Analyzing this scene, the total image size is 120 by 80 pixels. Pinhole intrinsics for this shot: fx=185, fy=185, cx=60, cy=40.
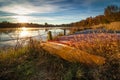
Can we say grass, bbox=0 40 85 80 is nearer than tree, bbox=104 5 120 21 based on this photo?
Yes

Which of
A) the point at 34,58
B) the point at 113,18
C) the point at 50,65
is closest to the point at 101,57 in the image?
the point at 50,65

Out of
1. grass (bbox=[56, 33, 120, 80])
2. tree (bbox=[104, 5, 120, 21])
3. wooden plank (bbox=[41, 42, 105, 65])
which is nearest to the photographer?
grass (bbox=[56, 33, 120, 80])

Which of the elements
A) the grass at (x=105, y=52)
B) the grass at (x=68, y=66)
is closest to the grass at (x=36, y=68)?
the grass at (x=68, y=66)

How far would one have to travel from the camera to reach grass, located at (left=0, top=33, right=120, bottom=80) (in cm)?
420

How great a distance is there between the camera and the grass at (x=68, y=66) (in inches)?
165

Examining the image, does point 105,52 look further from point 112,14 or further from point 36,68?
point 112,14

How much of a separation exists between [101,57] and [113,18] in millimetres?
35878

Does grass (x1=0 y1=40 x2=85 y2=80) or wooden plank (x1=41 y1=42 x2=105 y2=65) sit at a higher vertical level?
wooden plank (x1=41 y1=42 x2=105 y2=65)

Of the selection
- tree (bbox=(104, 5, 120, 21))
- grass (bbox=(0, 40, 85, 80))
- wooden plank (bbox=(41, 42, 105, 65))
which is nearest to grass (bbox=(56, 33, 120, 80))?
wooden plank (bbox=(41, 42, 105, 65))

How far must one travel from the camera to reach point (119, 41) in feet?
16.4

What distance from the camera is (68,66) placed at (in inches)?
189

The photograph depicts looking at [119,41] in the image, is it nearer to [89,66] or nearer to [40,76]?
[89,66]

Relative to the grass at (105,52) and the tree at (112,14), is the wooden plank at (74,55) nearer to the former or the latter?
the grass at (105,52)

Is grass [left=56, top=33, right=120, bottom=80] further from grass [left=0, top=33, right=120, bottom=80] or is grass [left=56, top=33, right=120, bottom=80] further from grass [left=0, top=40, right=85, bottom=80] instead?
grass [left=0, top=40, right=85, bottom=80]
